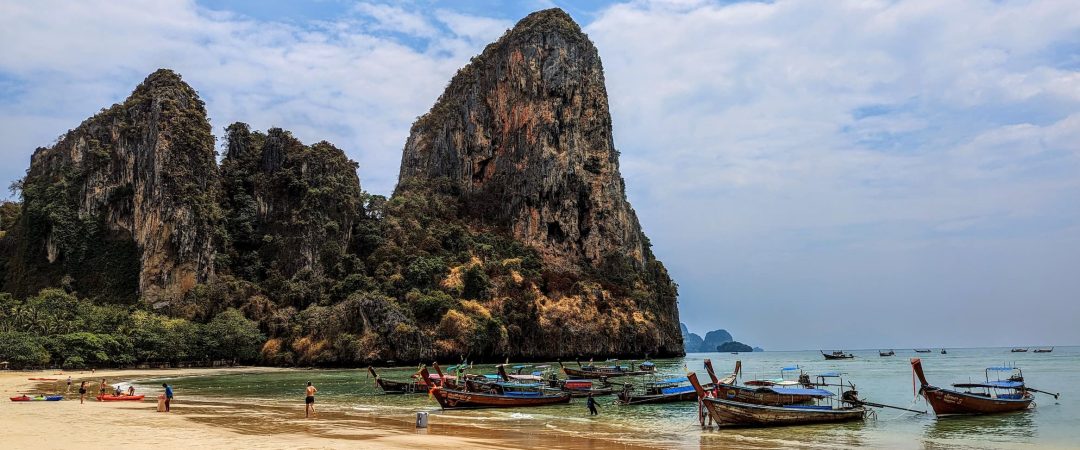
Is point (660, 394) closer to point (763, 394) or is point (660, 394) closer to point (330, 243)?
point (763, 394)

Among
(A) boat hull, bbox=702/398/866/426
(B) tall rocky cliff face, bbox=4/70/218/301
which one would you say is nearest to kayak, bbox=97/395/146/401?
(A) boat hull, bbox=702/398/866/426

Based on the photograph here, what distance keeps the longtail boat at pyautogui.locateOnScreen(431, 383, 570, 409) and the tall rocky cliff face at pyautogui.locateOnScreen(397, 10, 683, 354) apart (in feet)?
182

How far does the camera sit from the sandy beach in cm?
1967

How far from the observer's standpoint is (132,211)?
8662cm

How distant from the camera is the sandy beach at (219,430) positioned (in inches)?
774

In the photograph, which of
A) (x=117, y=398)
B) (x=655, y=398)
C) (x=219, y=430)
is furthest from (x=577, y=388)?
(x=117, y=398)

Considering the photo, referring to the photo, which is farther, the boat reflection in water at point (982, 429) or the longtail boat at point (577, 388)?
the longtail boat at point (577, 388)

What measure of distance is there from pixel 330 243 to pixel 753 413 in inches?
2895

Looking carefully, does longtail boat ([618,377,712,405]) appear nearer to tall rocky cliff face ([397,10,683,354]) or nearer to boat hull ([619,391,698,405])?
boat hull ([619,391,698,405])

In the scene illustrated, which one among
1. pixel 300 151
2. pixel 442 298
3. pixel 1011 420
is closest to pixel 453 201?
pixel 300 151

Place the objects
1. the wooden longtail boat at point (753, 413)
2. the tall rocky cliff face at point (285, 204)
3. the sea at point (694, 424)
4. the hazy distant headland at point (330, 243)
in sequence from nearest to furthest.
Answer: the sea at point (694, 424), the wooden longtail boat at point (753, 413), the hazy distant headland at point (330, 243), the tall rocky cliff face at point (285, 204)

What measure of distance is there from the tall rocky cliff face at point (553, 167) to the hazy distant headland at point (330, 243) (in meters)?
0.31

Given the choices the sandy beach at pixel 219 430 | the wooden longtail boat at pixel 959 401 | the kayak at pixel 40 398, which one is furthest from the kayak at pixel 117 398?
the wooden longtail boat at pixel 959 401

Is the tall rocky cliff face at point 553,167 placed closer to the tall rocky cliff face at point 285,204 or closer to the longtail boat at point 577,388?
the tall rocky cliff face at point 285,204
